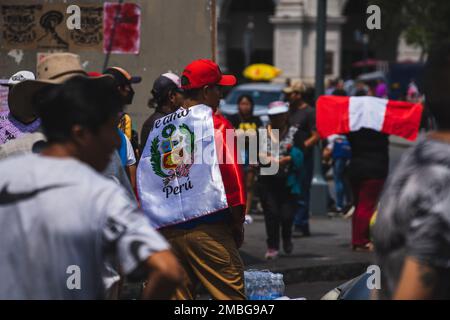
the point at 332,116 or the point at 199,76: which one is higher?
the point at 199,76

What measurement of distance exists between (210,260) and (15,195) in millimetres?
2859

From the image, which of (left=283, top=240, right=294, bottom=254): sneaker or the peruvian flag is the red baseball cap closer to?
(left=283, top=240, right=294, bottom=254): sneaker

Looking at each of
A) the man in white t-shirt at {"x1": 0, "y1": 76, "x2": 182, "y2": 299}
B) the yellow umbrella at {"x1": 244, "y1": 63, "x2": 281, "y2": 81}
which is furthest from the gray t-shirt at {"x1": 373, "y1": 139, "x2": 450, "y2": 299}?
the yellow umbrella at {"x1": 244, "y1": 63, "x2": 281, "y2": 81}

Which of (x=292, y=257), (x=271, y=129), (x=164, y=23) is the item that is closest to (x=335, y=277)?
(x=292, y=257)

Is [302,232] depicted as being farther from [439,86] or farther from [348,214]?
[439,86]

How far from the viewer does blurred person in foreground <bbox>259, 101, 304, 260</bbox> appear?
1161 cm

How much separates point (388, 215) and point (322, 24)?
489 inches

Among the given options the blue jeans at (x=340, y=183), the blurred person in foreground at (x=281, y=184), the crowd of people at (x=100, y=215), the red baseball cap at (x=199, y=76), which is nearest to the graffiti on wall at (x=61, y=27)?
the blurred person in foreground at (x=281, y=184)

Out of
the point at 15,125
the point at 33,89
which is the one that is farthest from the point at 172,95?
the point at 33,89

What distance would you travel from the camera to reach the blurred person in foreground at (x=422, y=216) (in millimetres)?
3607

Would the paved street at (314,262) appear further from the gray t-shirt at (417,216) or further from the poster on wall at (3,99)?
the gray t-shirt at (417,216)

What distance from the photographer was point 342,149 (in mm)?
16406

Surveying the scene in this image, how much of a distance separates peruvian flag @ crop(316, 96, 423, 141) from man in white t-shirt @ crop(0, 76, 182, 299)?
28.9 feet

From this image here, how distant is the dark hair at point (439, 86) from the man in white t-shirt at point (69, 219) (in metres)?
1.01
